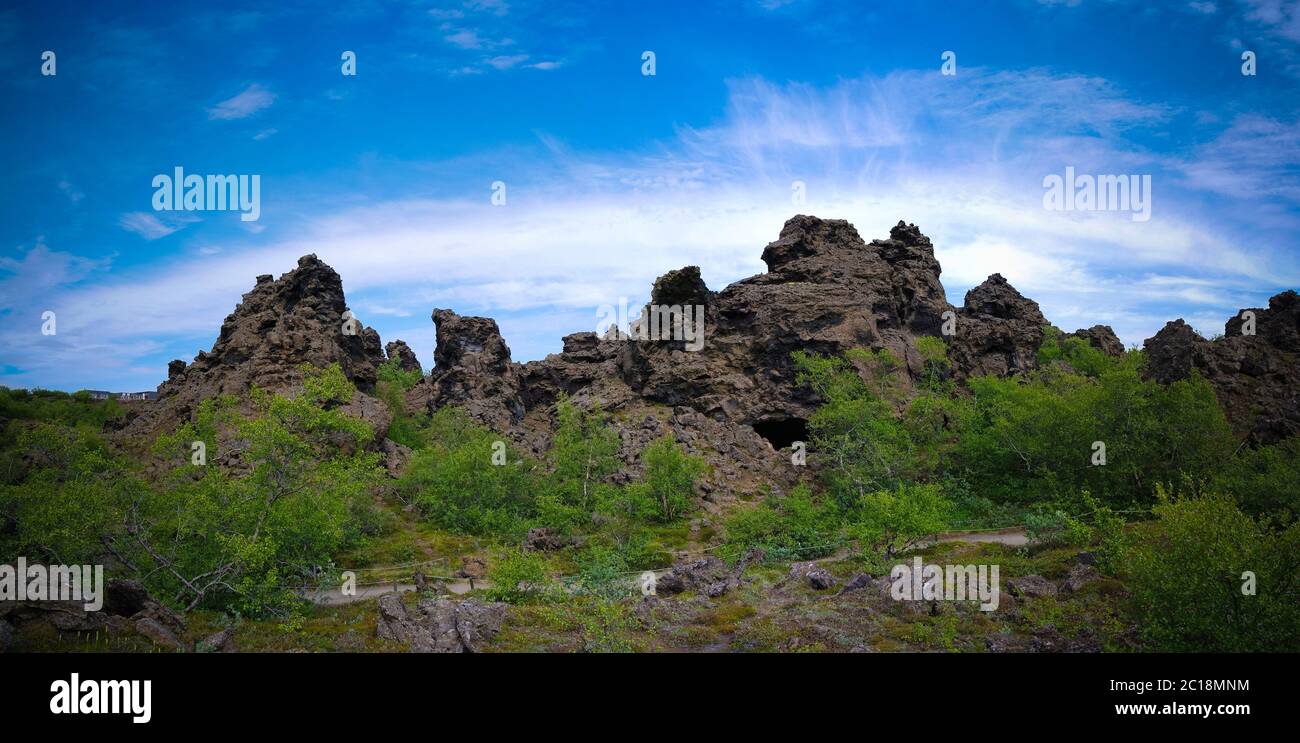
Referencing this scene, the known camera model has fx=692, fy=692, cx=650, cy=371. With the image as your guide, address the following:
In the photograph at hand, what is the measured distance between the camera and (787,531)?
42.7 meters

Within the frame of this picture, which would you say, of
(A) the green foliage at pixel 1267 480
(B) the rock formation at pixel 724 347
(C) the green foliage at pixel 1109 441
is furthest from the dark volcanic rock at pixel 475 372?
(A) the green foliage at pixel 1267 480

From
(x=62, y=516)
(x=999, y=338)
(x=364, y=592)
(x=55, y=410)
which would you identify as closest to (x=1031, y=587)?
(x=364, y=592)

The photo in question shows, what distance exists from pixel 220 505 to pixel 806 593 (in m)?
24.3

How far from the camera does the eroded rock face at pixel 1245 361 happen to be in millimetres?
46938

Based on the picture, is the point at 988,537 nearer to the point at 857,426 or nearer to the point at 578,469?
the point at 857,426

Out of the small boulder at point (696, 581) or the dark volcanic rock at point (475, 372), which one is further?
the dark volcanic rock at point (475, 372)

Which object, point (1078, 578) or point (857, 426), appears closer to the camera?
point (1078, 578)

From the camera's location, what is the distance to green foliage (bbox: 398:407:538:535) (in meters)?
49.8

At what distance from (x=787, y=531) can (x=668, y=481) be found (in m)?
10.5

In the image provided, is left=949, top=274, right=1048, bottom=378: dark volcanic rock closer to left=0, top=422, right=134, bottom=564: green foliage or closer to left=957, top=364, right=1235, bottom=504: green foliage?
left=957, top=364, right=1235, bottom=504: green foliage

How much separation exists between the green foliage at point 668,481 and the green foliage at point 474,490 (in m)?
8.54

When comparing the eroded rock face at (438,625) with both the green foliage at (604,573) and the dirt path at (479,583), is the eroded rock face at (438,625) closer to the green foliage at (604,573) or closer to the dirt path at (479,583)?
the green foliage at (604,573)
